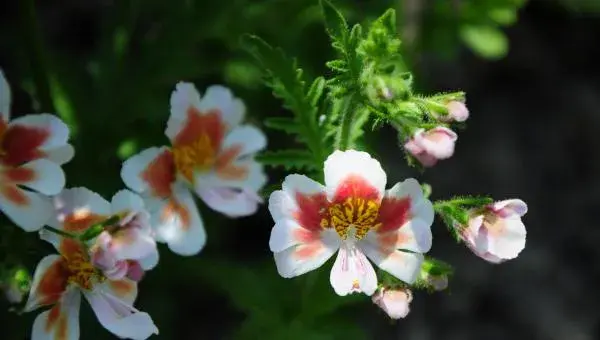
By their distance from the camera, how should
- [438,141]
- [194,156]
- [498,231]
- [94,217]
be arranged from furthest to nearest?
[194,156] < [94,217] < [498,231] < [438,141]

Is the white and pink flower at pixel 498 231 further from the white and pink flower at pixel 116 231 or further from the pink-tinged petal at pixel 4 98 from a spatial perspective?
the pink-tinged petal at pixel 4 98

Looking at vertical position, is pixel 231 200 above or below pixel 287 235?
below

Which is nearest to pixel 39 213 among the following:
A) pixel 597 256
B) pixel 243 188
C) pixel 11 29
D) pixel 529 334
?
pixel 243 188

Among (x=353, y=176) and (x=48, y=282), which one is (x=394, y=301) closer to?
(x=353, y=176)

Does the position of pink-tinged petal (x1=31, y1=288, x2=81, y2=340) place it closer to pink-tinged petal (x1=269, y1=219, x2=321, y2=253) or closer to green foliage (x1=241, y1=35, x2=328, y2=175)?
pink-tinged petal (x1=269, y1=219, x2=321, y2=253)

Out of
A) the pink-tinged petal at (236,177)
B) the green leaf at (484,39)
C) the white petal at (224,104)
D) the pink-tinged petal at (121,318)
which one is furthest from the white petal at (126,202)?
the green leaf at (484,39)

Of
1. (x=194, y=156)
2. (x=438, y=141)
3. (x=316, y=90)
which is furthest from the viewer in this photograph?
(x=194, y=156)

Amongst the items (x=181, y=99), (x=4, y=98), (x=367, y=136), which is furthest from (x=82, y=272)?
(x=367, y=136)
